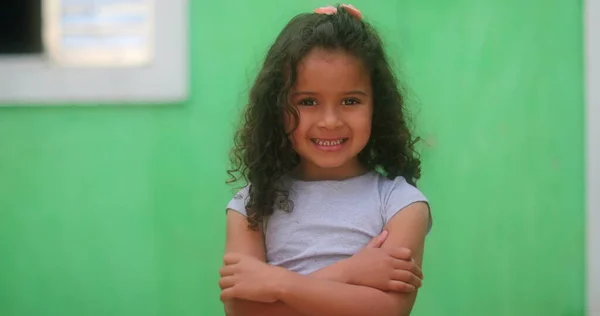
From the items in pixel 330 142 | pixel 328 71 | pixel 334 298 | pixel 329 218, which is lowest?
pixel 334 298

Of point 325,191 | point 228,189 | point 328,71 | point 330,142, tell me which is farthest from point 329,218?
point 228,189

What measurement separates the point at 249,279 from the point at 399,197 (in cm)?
40

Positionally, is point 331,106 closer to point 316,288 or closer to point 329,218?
point 329,218

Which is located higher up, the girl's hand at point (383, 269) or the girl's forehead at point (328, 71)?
the girl's forehead at point (328, 71)

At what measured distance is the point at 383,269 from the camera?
5.22 feet

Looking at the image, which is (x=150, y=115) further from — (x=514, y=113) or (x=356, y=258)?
(x=514, y=113)

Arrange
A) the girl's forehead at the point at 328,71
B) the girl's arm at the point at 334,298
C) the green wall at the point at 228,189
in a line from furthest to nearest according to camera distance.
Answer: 1. the green wall at the point at 228,189
2. the girl's forehead at the point at 328,71
3. the girl's arm at the point at 334,298

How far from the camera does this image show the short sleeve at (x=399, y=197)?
1.68 metres

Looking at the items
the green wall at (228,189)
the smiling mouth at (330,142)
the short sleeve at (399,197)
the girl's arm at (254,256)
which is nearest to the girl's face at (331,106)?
the smiling mouth at (330,142)

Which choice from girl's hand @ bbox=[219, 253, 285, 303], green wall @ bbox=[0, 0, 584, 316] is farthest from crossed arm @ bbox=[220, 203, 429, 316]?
green wall @ bbox=[0, 0, 584, 316]

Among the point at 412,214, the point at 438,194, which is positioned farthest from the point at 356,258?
the point at 438,194

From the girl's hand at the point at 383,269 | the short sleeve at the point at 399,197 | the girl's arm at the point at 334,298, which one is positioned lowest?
the girl's arm at the point at 334,298

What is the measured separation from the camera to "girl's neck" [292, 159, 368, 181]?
182 centimetres

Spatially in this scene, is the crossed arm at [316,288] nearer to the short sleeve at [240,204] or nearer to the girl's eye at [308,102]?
the short sleeve at [240,204]
